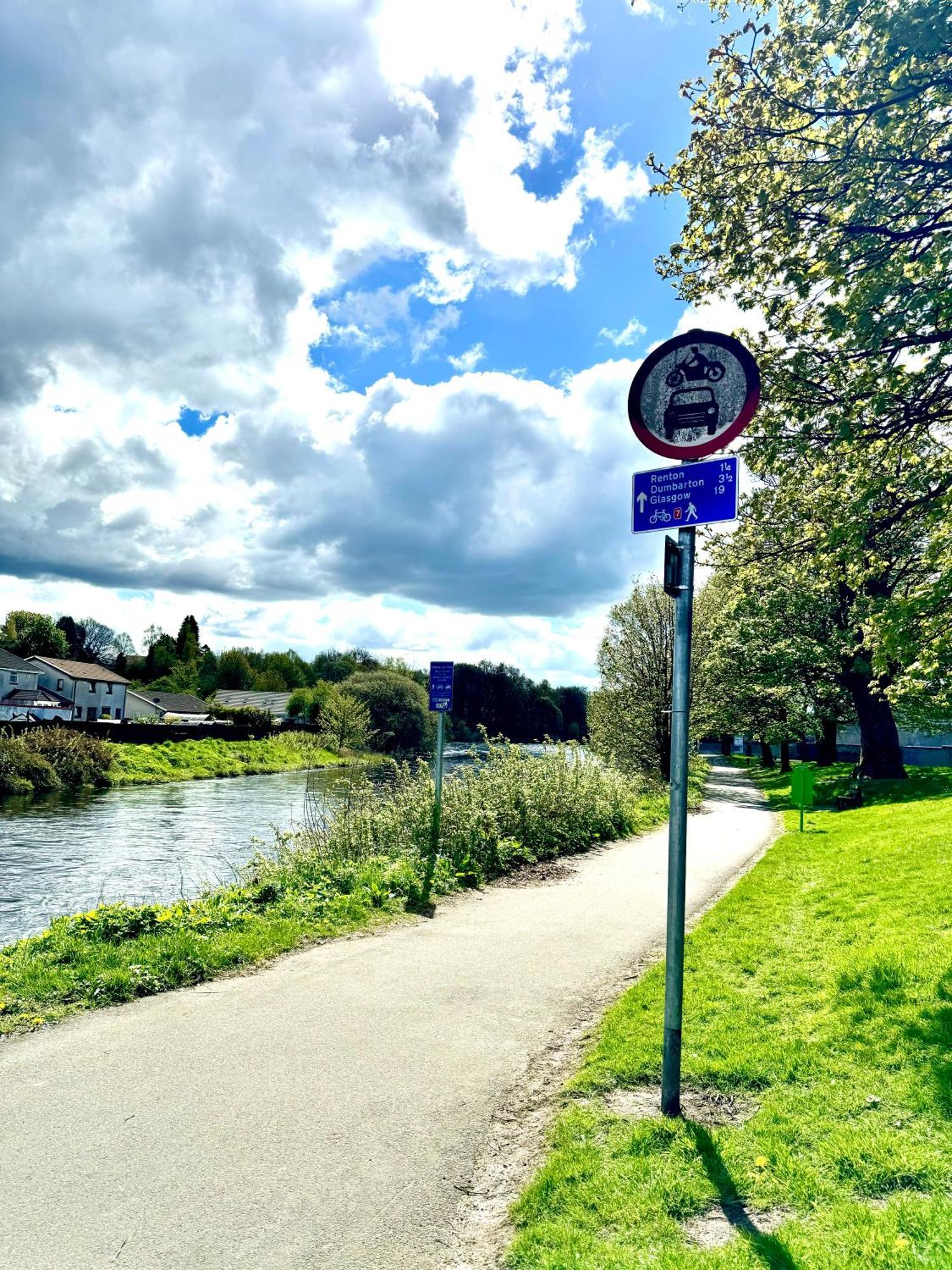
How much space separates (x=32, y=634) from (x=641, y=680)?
9541 centimetres

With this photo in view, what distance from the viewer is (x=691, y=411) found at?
4.66 m

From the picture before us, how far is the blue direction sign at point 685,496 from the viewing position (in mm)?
4273

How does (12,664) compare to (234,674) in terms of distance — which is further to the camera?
(234,674)

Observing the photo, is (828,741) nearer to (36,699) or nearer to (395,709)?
(395,709)

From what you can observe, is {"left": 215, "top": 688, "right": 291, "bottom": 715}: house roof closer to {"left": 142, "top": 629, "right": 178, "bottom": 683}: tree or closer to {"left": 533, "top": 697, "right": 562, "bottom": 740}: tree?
{"left": 142, "top": 629, "right": 178, "bottom": 683}: tree

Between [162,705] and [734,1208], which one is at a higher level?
[162,705]

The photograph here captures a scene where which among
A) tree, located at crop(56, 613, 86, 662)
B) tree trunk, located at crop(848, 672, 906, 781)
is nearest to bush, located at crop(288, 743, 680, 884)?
tree trunk, located at crop(848, 672, 906, 781)

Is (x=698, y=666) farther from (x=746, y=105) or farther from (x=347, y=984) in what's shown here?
(x=347, y=984)

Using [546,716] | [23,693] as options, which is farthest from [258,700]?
[546,716]

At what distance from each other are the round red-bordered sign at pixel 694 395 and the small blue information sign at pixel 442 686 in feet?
24.1

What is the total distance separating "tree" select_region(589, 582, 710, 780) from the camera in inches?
1171

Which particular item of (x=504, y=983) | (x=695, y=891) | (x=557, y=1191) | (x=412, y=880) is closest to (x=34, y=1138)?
(x=557, y=1191)

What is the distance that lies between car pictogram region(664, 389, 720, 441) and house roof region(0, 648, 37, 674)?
74.3 meters

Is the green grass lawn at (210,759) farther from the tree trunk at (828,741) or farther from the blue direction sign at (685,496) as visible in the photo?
the blue direction sign at (685,496)
